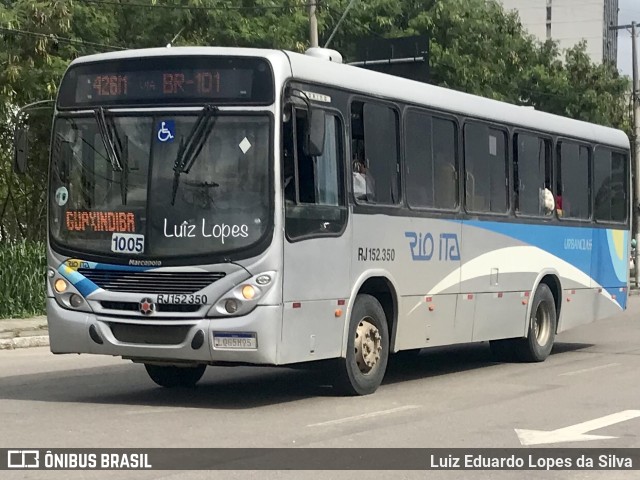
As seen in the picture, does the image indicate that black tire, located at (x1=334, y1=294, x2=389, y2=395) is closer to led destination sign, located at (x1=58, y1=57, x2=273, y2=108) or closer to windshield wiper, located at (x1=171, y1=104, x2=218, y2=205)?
windshield wiper, located at (x1=171, y1=104, x2=218, y2=205)

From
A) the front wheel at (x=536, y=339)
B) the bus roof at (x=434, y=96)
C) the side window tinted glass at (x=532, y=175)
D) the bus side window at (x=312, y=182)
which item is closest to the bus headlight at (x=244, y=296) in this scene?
the bus side window at (x=312, y=182)

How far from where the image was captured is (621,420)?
1129 cm

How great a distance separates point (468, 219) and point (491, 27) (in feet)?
88.3

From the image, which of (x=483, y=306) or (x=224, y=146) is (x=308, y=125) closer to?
(x=224, y=146)

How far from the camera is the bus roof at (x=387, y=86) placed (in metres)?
11.8

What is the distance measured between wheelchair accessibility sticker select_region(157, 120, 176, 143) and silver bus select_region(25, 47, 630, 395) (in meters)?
0.01

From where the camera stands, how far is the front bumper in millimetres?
11180

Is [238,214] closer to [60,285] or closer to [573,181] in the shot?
[60,285]

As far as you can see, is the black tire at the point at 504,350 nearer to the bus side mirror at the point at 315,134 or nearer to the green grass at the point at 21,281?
the bus side mirror at the point at 315,134

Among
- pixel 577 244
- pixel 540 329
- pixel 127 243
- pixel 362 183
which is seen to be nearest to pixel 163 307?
pixel 127 243

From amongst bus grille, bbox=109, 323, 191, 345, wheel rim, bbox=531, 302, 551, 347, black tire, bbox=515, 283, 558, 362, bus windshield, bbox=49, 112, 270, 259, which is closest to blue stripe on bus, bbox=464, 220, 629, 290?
black tire, bbox=515, 283, 558, 362

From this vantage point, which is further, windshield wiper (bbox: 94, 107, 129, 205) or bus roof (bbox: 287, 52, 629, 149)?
bus roof (bbox: 287, 52, 629, 149)

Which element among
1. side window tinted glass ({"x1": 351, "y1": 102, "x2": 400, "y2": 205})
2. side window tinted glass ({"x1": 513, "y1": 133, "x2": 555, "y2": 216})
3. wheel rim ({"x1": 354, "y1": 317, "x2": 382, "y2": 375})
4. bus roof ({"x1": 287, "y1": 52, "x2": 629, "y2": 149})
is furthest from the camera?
side window tinted glass ({"x1": 513, "y1": 133, "x2": 555, "y2": 216})

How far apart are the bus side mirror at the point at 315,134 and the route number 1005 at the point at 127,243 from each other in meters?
1.66
